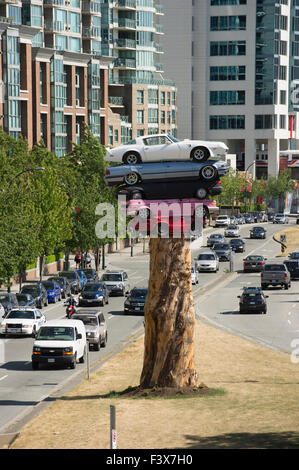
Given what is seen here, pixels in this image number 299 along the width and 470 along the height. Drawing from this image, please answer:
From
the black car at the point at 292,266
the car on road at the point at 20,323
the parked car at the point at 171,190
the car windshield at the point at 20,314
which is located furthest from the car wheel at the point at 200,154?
the black car at the point at 292,266

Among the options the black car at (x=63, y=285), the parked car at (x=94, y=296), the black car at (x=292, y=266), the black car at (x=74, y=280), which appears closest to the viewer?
the parked car at (x=94, y=296)

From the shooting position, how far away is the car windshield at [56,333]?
37.8m

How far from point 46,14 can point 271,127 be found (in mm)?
81029

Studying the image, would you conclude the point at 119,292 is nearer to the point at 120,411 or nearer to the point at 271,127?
the point at 120,411

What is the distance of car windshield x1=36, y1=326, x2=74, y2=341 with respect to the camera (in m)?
37.8

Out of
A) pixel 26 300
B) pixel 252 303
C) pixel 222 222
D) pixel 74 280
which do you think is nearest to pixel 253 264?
pixel 74 280

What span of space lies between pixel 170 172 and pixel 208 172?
115 cm

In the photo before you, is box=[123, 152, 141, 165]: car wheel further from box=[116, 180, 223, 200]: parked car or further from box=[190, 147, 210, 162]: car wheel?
box=[190, 147, 210, 162]: car wheel

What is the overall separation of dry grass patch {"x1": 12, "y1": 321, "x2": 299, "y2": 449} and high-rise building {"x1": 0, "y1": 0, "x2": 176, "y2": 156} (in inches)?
2458

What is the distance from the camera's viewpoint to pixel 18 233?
5391 centimetres

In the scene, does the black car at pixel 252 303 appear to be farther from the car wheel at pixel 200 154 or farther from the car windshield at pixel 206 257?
the car wheel at pixel 200 154

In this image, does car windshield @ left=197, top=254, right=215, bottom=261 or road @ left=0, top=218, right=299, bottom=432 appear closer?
road @ left=0, top=218, right=299, bottom=432

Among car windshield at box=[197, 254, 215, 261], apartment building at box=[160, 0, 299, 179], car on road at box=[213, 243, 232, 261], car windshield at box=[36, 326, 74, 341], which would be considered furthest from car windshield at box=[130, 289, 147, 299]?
apartment building at box=[160, 0, 299, 179]
